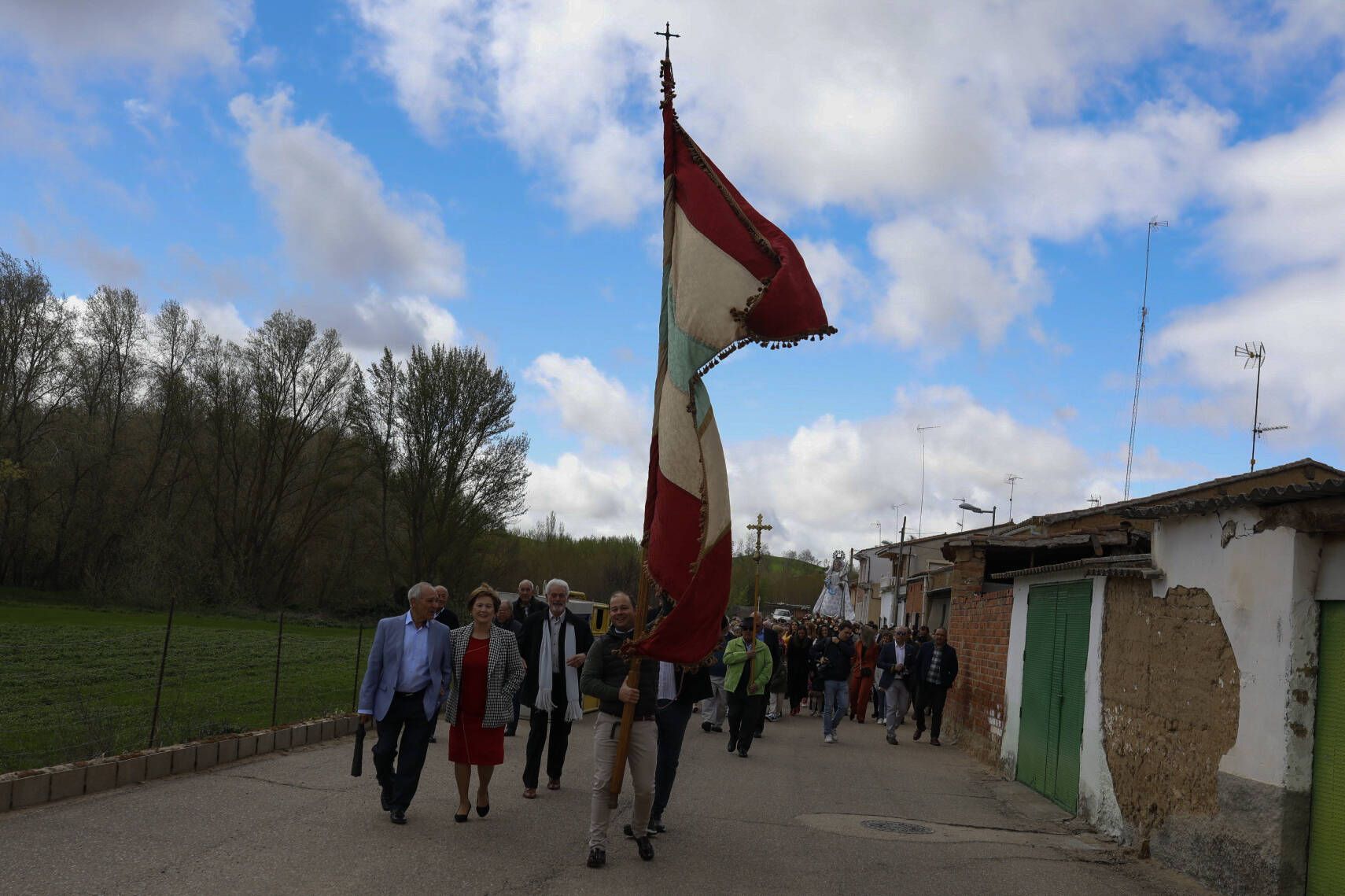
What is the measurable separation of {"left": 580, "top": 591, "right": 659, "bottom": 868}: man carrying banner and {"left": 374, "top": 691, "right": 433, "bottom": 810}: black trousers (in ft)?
4.24

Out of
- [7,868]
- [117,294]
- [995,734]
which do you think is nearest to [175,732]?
[7,868]

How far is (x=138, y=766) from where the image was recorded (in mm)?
8969

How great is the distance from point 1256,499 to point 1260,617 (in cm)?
83

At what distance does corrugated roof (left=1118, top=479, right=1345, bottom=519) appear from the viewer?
6.84m

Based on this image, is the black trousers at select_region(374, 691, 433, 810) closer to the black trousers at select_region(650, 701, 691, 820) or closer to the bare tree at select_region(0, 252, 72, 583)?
the black trousers at select_region(650, 701, 691, 820)

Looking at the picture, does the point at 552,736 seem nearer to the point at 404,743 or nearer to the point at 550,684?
the point at 550,684

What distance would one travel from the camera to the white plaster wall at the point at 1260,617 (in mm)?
7168

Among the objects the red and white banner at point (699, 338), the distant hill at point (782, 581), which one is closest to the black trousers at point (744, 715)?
the red and white banner at point (699, 338)

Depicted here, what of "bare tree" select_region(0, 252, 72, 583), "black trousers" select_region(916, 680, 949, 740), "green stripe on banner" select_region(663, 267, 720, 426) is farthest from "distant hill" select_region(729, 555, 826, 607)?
"green stripe on banner" select_region(663, 267, 720, 426)

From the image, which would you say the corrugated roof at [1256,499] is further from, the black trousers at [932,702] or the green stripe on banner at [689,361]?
the black trousers at [932,702]

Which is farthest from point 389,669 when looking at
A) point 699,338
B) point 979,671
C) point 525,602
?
point 979,671

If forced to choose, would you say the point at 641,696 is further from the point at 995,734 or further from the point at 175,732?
the point at 995,734

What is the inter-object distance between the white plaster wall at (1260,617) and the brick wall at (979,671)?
23.7 ft

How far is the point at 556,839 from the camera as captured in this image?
26.3 feet
